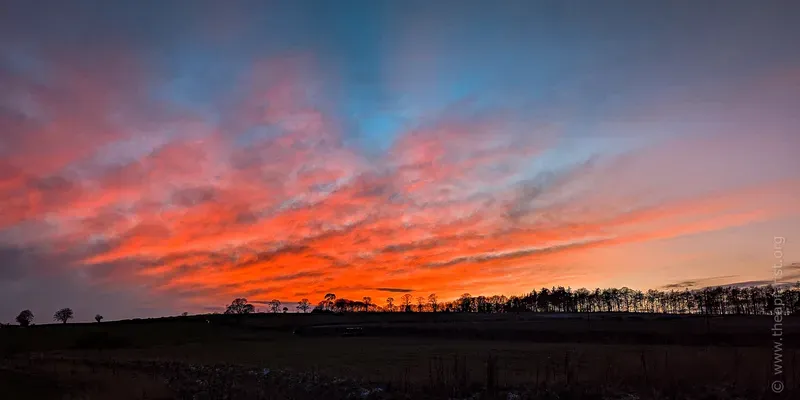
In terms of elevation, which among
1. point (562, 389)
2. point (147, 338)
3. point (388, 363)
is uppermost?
point (562, 389)

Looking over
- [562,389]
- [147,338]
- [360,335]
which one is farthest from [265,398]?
[147,338]

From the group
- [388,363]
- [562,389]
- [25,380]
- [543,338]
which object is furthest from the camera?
[543,338]

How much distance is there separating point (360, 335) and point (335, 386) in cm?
9406

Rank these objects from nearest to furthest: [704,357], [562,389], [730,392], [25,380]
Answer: [730,392], [562,389], [704,357], [25,380]

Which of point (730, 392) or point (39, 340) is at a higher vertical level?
point (730, 392)

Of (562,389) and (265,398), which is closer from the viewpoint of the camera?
(562,389)

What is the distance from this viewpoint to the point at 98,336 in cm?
10675

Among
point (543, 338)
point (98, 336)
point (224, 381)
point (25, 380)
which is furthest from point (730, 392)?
point (98, 336)

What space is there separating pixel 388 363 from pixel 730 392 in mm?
31942

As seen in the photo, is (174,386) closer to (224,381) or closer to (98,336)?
(224,381)

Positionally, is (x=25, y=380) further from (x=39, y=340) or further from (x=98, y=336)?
(x=39, y=340)

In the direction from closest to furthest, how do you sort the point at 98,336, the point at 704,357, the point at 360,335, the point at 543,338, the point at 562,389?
the point at 562,389
the point at 704,357
the point at 543,338
the point at 98,336
the point at 360,335

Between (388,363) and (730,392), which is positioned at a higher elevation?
(730,392)

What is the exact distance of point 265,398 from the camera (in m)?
27.0
